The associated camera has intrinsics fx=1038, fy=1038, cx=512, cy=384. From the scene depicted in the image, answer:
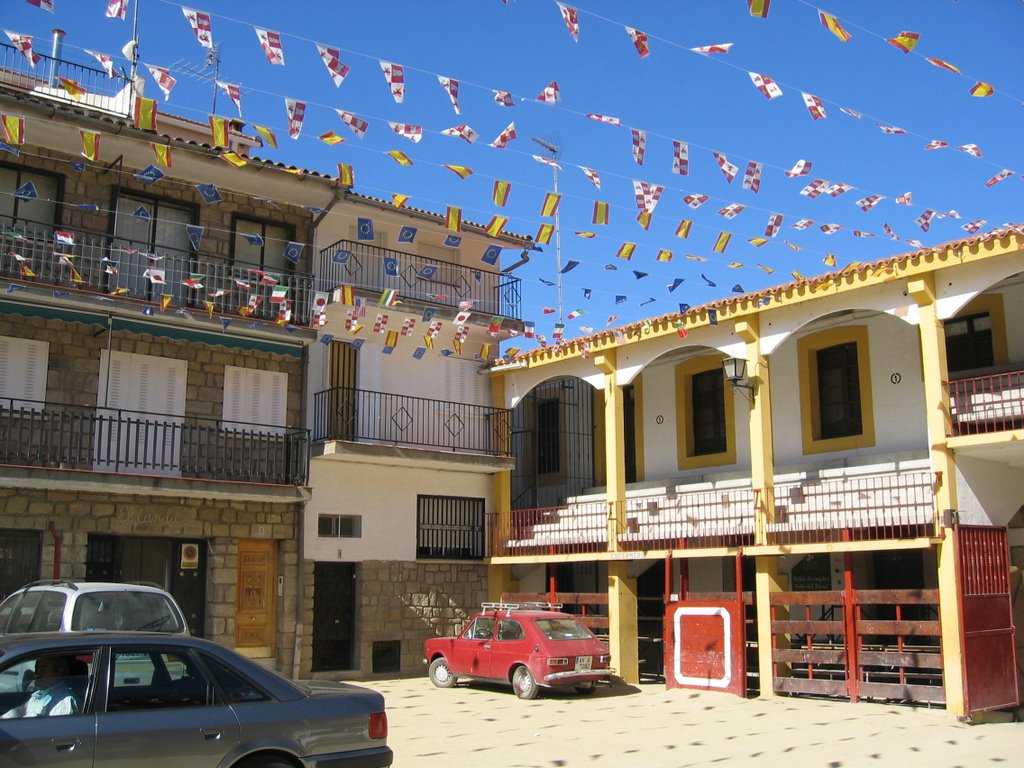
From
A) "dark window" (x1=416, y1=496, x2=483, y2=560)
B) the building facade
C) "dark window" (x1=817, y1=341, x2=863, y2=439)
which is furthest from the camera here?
"dark window" (x1=416, y1=496, x2=483, y2=560)

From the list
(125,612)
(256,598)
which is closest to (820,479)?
(256,598)

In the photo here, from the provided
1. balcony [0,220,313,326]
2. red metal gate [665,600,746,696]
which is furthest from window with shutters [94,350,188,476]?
red metal gate [665,600,746,696]

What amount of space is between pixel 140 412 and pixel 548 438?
36.0 feet

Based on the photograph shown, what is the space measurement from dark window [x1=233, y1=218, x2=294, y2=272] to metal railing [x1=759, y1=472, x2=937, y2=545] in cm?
1065

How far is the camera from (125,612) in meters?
10.8

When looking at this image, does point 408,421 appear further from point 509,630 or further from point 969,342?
point 969,342

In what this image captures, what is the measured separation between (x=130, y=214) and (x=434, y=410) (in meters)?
7.28

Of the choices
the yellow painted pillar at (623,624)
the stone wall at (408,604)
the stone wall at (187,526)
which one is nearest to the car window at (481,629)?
the yellow painted pillar at (623,624)

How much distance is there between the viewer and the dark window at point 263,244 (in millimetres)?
20141

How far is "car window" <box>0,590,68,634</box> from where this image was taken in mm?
10477

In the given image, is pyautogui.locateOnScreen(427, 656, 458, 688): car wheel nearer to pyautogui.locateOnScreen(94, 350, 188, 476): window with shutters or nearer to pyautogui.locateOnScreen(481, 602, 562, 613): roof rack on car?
pyautogui.locateOnScreen(481, 602, 562, 613): roof rack on car

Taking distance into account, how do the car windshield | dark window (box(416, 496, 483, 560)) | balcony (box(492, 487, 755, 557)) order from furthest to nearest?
dark window (box(416, 496, 483, 560)) < balcony (box(492, 487, 755, 557)) < the car windshield

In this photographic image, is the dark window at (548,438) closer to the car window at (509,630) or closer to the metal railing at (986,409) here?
the car window at (509,630)

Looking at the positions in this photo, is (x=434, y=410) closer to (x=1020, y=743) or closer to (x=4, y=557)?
(x=4, y=557)
